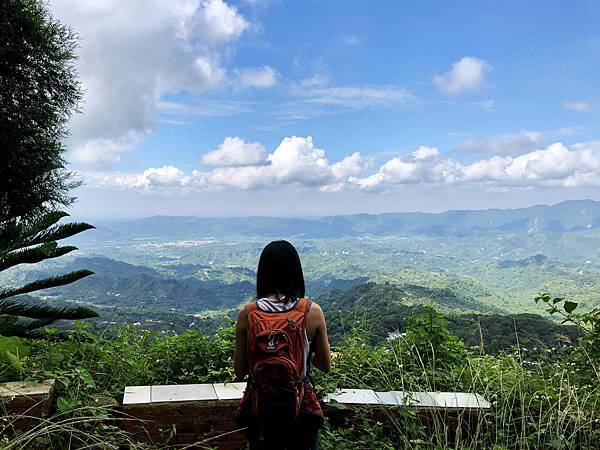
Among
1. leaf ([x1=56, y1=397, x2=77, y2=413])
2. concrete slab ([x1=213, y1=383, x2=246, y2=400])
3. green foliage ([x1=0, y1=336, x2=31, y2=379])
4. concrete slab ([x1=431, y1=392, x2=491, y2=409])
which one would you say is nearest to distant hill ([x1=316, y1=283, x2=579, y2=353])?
concrete slab ([x1=431, y1=392, x2=491, y2=409])

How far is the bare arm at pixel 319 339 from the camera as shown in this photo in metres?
2.33

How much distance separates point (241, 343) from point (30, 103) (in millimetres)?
6216

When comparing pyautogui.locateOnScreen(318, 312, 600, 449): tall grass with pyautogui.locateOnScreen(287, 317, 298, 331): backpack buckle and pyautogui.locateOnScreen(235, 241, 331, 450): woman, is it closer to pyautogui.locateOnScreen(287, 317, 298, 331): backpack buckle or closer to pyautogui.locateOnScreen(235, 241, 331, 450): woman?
pyautogui.locateOnScreen(235, 241, 331, 450): woman

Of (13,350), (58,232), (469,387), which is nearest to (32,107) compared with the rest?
(58,232)

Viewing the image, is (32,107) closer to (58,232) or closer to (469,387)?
(58,232)

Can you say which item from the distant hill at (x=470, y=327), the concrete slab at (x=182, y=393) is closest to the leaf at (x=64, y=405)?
the concrete slab at (x=182, y=393)

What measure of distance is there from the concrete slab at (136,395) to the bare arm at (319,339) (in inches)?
62.7

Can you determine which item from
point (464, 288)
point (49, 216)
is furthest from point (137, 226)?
point (49, 216)

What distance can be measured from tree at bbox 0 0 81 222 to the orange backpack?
5310 mm

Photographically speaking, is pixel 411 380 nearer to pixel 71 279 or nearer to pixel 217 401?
pixel 217 401

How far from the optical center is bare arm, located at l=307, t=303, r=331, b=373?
2.33 meters

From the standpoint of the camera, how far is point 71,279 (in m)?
4.79

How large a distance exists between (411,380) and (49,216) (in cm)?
370

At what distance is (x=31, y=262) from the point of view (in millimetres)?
4707
